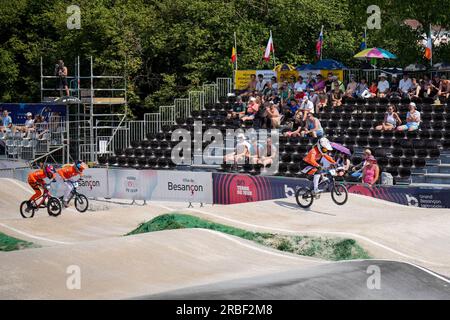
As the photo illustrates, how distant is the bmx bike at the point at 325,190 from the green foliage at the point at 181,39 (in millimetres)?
14380

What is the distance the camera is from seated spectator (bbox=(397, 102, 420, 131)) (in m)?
27.6

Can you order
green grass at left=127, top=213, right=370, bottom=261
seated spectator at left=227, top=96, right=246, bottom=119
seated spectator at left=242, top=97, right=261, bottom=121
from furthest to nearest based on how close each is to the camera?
seated spectator at left=227, top=96, right=246, bottom=119
seated spectator at left=242, top=97, right=261, bottom=121
green grass at left=127, top=213, right=370, bottom=261

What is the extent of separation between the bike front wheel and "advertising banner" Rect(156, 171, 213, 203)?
17.6ft

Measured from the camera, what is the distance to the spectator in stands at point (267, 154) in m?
28.2

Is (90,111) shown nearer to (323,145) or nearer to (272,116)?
(272,116)

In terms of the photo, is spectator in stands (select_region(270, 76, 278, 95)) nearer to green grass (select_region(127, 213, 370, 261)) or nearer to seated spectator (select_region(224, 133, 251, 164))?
seated spectator (select_region(224, 133, 251, 164))

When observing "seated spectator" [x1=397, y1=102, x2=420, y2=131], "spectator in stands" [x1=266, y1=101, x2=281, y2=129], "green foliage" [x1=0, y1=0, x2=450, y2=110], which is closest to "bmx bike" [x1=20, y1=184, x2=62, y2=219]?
"spectator in stands" [x1=266, y1=101, x2=281, y2=129]

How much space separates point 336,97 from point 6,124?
52.0ft

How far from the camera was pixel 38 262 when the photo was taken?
48.7ft

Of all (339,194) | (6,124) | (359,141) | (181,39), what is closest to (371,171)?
(339,194)

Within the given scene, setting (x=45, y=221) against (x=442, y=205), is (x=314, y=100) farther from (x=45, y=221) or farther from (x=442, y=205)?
(x=45, y=221)

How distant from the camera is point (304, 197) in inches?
912

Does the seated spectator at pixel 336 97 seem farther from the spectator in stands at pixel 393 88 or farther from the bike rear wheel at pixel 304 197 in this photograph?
the bike rear wheel at pixel 304 197

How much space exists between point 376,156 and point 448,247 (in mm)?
7806
